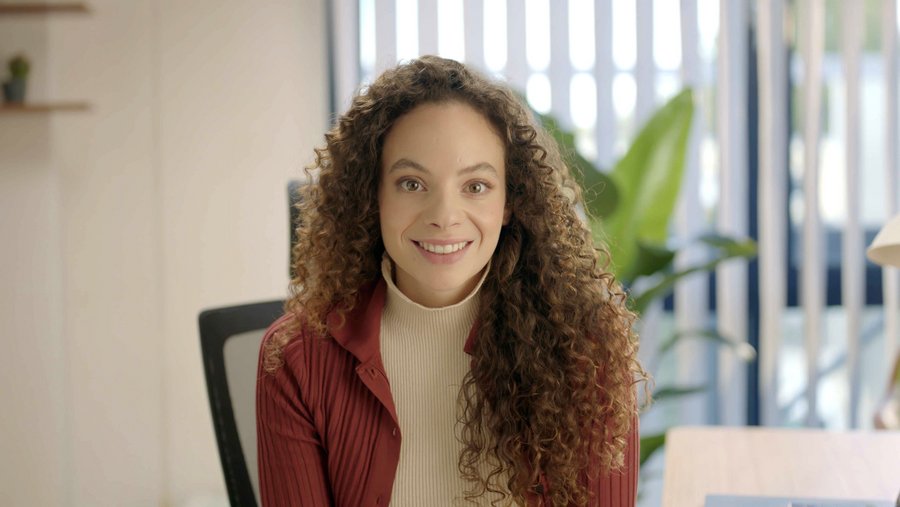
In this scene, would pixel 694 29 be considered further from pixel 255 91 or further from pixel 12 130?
pixel 12 130

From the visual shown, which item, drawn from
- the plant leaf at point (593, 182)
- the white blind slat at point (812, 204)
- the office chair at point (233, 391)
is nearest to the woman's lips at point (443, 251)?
the office chair at point (233, 391)

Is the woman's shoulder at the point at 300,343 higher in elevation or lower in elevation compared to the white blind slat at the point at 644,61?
lower

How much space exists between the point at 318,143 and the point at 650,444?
4.65 ft

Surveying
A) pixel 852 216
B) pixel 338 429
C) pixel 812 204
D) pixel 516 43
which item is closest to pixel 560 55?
pixel 516 43

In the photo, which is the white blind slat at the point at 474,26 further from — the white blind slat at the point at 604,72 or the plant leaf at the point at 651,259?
the plant leaf at the point at 651,259

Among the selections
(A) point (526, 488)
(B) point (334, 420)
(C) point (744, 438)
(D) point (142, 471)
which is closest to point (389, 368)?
(B) point (334, 420)

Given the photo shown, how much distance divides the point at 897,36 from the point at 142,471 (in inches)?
104

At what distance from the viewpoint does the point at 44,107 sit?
9.34 feet

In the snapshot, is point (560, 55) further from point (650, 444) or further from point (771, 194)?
point (650, 444)

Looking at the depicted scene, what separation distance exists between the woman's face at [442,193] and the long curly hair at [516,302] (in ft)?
0.08

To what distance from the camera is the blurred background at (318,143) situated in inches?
120

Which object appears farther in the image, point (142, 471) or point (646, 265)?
point (142, 471)

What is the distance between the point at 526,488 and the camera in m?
1.27

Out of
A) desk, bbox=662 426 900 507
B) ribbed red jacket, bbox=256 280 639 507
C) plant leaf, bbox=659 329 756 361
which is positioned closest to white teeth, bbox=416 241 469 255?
ribbed red jacket, bbox=256 280 639 507
